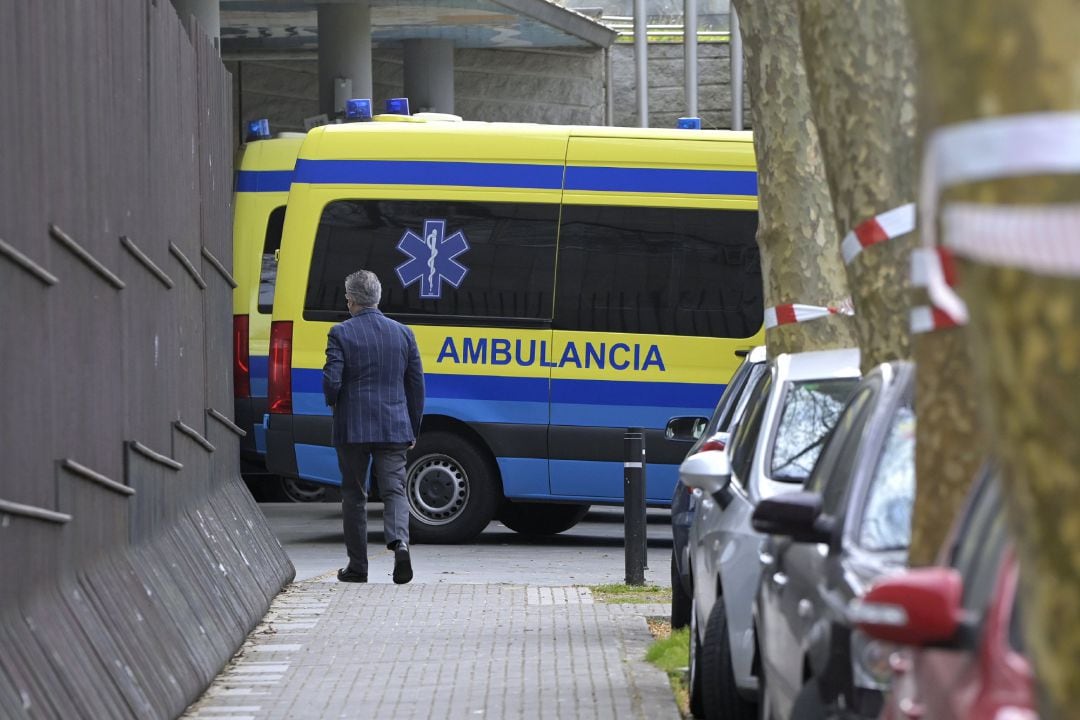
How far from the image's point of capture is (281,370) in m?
14.9

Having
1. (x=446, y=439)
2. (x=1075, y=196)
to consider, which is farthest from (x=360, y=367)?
(x=1075, y=196)

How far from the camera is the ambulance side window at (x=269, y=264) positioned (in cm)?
1600

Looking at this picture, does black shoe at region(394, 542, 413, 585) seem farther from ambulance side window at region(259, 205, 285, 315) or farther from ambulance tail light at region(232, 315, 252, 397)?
ambulance side window at region(259, 205, 285, 315)

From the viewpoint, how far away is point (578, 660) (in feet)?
29.6

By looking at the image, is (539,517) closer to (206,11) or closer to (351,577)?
(351,577)

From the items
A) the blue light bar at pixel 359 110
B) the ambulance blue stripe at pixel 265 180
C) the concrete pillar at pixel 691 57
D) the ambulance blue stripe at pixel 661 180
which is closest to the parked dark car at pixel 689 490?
the ambulance blue stripe at pixel 661 180

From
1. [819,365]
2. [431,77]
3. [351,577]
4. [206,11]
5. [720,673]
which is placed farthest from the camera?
[431,77]

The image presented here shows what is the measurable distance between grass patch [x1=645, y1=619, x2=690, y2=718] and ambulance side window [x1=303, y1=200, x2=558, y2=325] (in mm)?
5436

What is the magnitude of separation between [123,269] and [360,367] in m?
4.46

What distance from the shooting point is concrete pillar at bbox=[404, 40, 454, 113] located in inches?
930

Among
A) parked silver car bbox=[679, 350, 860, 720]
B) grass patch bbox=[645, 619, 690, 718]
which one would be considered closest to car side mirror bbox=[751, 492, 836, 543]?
parked silver car bbox=[679, 350, 860, 720]

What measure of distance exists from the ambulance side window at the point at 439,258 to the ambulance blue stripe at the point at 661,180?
13.6 inches

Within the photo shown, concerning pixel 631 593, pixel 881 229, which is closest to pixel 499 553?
pixel 631 593

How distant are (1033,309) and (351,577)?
10.3 m
